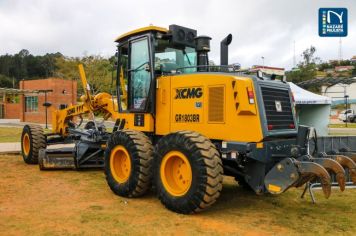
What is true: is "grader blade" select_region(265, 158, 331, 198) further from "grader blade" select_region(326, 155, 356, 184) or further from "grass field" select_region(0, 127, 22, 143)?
"grass field" select_region(0, 127, 22, 143)

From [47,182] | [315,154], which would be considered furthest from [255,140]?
[47,182]

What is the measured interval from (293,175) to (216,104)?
1.62m

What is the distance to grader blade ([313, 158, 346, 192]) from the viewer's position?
5684 millimetres

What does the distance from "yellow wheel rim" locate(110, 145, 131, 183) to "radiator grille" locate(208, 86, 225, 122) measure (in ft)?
5.99

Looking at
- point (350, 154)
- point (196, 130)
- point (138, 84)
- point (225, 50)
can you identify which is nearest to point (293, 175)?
point (350, 154)

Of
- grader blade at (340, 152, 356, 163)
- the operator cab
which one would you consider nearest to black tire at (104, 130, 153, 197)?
the operator cab

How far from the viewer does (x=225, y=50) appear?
7.41 m

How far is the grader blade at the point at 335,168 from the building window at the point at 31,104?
131ft

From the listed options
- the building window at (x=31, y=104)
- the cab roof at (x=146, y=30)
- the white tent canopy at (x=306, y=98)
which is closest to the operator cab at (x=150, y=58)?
the cab roof at (x=146, y=30)

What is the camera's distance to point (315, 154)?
6.65m

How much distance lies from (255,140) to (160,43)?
110 inches

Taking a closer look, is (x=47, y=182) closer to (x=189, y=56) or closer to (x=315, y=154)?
(x=189, y=56)

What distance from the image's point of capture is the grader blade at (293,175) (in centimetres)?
553

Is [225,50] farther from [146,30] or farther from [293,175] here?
[293,175]
